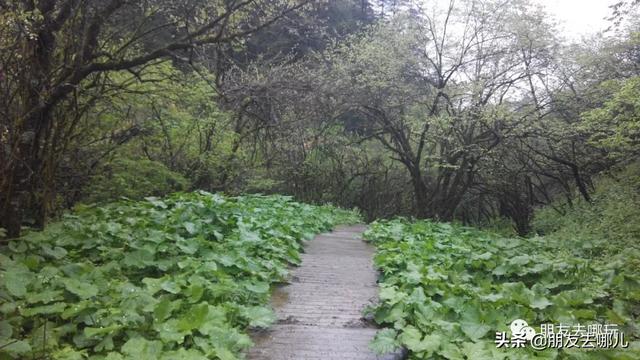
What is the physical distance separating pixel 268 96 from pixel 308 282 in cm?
345

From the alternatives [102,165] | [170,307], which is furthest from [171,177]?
[170,307]

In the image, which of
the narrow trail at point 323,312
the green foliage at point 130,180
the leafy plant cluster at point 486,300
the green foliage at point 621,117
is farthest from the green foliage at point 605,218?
the green foliage at point 130,180

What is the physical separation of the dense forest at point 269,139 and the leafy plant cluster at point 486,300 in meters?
0.08

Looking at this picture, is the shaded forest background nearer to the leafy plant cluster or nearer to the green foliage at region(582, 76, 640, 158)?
the green foliage at region(582, 76, 640, 158)

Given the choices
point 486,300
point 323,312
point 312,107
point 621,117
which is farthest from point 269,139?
point 621,117

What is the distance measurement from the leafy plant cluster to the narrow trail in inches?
9.2

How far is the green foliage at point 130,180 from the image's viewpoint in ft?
29.7

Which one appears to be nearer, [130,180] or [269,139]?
[269,139]

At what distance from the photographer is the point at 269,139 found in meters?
9.39

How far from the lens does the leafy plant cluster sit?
3.57 meters

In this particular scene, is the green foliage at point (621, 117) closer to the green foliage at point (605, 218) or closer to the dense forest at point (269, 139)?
the dense forest at point (269, 139)

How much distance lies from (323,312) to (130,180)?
6.61 m

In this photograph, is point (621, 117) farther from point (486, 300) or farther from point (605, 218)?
point (486, 300)

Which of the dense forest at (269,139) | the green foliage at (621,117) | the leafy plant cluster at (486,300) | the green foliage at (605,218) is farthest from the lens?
the green foliage at (621,117)
